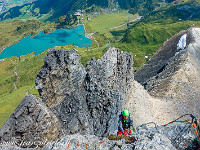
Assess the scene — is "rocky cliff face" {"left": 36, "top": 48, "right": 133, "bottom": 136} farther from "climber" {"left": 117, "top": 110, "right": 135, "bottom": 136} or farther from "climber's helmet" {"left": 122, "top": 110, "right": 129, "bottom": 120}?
"climber's helmet" {"left": 122, "top": 110, "right": 129, "bottom": 120}

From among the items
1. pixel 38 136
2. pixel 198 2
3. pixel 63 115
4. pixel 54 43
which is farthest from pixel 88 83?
pixel 198 2

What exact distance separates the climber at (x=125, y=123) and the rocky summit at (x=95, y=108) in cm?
93

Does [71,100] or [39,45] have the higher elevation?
[71,100]

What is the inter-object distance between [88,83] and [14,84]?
120391 millimetres

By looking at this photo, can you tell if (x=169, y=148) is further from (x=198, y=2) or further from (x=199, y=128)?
(x=198, y=2)

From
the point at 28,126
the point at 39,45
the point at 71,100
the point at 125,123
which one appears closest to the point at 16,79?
the point at 39,45

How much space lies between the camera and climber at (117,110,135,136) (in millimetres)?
14117

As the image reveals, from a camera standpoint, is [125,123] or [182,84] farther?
[182,84]

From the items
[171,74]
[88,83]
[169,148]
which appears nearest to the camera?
[169,148]

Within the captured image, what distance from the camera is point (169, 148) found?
35.8 ft

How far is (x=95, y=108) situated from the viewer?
19.6 meters

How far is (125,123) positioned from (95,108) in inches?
227

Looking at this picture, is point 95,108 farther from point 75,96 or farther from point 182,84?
point 182,84

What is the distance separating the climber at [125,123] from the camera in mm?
14117
